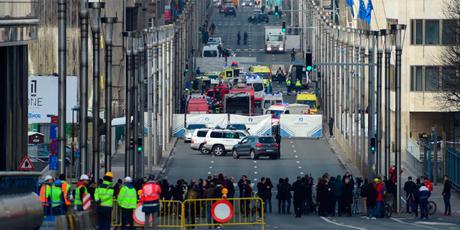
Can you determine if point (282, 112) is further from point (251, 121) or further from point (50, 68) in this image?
point (50, 68)

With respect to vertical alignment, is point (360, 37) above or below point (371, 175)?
above

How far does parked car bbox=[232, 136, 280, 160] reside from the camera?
96062 millimetres

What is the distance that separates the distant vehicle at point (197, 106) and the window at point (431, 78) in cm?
1651

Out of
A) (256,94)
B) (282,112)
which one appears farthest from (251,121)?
(256,94)

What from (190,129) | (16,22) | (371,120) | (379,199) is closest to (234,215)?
(16,22)

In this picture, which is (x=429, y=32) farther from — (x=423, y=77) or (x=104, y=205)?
(x=104, y=205)

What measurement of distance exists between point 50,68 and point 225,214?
51.4 meters

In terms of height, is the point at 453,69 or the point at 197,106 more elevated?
the point at 453,69

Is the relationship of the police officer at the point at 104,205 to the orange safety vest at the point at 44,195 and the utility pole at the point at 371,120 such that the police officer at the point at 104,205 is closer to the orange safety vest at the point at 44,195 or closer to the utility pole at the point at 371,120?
the orange safety vest at the point at 44,195

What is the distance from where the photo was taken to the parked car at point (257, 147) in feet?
315

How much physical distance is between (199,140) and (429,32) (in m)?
16.7

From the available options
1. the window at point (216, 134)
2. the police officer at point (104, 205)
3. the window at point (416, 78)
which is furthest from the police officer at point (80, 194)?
the window at point (416, 78)

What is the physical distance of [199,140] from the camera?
3939 inches

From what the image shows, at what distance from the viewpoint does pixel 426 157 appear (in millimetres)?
80375
